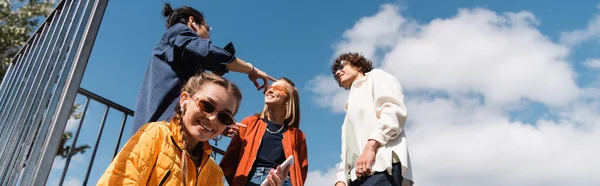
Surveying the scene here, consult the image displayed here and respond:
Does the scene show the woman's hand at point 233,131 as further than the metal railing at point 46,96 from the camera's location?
Yes

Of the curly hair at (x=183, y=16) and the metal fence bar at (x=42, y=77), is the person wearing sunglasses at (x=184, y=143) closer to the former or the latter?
the metal fence bar at (x=42, y=77)

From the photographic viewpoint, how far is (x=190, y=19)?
2832mm

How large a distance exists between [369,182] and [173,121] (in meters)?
1.11

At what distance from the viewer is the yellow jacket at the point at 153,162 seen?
5.44 feet

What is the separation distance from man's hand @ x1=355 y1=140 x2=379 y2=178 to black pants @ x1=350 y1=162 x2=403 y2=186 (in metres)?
0.04

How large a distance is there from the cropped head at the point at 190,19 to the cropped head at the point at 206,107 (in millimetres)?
772

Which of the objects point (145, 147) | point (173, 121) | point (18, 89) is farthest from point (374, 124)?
point (18, 89)

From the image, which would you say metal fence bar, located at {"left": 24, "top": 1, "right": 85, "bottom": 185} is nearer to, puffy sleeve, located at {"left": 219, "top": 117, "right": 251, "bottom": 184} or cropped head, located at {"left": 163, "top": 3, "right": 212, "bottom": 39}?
cropped head, located at {"left": 163, "top": 3, "right": 212, "bottom": 39}

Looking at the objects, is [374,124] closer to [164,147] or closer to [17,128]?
[164,147]

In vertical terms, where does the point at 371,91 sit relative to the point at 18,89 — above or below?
above

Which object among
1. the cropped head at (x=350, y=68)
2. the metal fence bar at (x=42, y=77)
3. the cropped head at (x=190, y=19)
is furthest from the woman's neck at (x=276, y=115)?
the metal fence bar at (x=42, y=77)

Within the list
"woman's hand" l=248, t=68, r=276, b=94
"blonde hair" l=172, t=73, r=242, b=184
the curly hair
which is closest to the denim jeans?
"woman's hand" l=248, t=68, r=276, b=94

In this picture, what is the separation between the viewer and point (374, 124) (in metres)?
2.60

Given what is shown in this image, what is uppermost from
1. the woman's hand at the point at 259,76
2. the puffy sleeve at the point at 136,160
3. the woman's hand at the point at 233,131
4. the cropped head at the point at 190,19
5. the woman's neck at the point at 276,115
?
the cropped head at the point at 190,19
